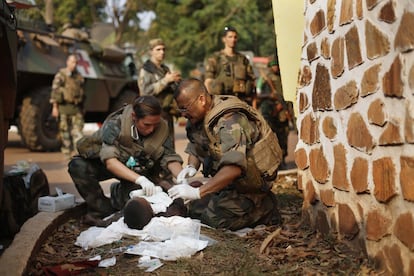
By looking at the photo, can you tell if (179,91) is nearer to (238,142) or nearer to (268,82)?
(238,142)

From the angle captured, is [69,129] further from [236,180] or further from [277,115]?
[236,180]

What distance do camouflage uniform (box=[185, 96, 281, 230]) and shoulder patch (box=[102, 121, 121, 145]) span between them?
552 mm

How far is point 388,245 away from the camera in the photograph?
2.69 meters

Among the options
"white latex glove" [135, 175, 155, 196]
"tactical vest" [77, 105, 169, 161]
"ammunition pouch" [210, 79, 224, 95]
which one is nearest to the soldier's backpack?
"tactical vest" [77, 105, 169, 161]

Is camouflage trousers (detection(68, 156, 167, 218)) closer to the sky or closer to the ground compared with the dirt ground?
closer to the sky

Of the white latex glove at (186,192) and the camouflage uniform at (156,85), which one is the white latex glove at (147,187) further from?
the camouflage uniform at (156,85)

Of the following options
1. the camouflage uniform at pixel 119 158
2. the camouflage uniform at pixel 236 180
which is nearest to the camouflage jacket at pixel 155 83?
the camouflage uniform at pixel 119 158

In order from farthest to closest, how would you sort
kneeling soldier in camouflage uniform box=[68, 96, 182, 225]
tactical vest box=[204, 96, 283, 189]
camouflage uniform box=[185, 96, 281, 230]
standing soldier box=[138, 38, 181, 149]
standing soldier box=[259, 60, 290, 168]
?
standing soldier box=[259, 60, 290, 168]
standing soldier box=[138, 38, 181, 149]
kneeling soldier in camouflage uniform box=[68, 96, 182, 225]
tactical vest box=[204, 96, 283, 189]
camouflage uniform box=[185, 96, 281, 230]

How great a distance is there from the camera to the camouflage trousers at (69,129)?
30.3 feet

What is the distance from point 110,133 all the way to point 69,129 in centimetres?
526

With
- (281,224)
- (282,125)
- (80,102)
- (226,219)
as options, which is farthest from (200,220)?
(80,102)

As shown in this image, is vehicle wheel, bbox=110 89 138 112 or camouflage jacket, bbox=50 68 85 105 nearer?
camouflage jacket, bbox=50 68 85 105

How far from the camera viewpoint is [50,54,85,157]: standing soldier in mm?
9180

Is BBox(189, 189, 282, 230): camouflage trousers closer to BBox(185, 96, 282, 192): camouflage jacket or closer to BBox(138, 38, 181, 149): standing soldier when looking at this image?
BBox(185, 96, 282, 192): camouflage jacket
